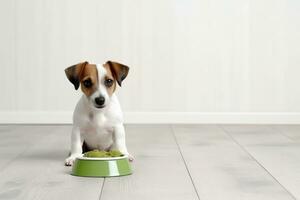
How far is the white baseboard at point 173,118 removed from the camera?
4617mm

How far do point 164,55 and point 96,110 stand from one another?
6.72ft

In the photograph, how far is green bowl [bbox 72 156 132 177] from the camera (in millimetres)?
2264

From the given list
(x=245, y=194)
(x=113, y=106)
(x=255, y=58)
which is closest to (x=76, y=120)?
(x=113, y=106)

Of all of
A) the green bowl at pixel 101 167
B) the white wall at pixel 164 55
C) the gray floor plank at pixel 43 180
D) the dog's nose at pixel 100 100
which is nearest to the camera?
the gray floor plank at pixel 43 180

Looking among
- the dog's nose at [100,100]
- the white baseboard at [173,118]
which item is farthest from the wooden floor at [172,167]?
the white baseboard at [173,118]

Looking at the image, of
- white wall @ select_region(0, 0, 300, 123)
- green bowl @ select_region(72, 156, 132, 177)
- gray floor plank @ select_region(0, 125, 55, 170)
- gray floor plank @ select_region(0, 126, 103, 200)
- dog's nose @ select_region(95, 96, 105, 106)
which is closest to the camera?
gray floor plank @ select_region(0, 126, 103, 200)

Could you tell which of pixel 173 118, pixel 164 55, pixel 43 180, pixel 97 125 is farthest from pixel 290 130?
pixel 43 180

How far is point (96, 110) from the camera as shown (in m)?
2.67

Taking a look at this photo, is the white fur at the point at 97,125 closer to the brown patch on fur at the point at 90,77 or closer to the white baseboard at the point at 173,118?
the brown patch on fur at the point at 90,77

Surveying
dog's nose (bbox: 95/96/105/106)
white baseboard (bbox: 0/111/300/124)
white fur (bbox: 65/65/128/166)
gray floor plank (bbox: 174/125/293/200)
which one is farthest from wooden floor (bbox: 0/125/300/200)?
white baseboard (bbox: 0/111/300/124)

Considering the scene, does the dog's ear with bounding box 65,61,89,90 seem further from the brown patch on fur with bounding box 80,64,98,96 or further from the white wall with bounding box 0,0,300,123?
the white wall with bounding box 0,0,300,123

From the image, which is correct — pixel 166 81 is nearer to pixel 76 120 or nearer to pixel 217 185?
pixel 76 120

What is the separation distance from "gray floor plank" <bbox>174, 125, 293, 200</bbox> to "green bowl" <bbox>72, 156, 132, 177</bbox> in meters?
0.28

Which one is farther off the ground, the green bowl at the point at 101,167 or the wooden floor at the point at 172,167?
the green bowl at the point at 101,167
